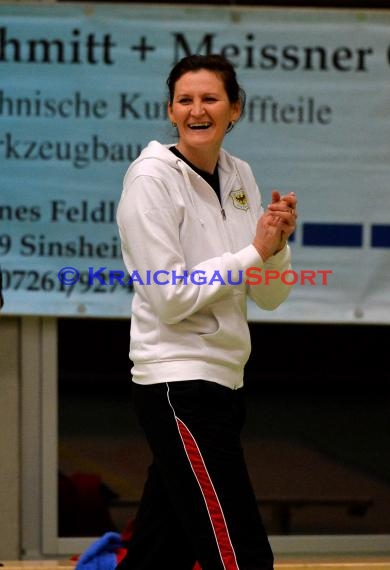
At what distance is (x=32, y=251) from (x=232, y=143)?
0.98 metres

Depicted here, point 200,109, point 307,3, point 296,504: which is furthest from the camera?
→ point 296,504

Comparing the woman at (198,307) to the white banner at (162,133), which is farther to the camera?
the white banner at (162,133)

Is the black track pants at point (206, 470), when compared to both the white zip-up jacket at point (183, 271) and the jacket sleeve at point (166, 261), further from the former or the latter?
the jacket sleeve at point (166, 261)

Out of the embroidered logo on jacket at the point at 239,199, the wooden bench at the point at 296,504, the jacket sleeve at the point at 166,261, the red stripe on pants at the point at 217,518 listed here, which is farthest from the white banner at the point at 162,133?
the red stripe on pants at the point at 217,518

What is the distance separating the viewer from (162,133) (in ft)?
16.7

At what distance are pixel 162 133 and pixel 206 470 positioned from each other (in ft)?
7.34

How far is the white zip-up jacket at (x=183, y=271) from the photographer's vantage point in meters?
3.17

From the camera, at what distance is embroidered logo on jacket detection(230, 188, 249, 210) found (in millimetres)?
3455

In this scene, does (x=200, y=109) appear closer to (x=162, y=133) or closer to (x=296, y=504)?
(x=162, y=133)

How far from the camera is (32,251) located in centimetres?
503

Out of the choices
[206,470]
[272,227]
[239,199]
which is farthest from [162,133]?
[206,470]

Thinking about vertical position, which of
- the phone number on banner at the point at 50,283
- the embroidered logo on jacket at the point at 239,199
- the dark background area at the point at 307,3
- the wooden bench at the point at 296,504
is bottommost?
the wooden bench at the point at 296,504

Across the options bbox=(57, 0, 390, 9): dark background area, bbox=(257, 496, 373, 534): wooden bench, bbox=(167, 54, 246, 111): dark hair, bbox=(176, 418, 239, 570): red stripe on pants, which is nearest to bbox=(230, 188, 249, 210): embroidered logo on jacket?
bbox=(167, 54, 246, 111): dark hair

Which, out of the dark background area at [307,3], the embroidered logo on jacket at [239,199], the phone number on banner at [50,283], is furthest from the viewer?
the dark background area at [307,3]
